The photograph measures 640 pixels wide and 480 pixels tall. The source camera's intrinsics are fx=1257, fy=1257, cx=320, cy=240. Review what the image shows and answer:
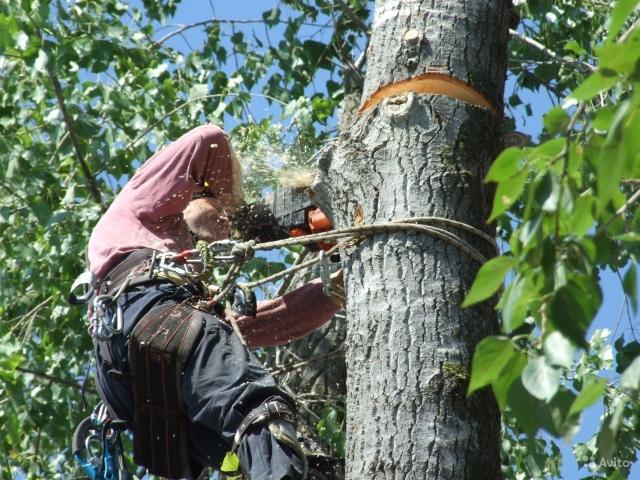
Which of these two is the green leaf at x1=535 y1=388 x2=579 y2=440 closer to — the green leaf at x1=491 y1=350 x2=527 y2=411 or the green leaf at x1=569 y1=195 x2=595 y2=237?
the green leaf at x1=491 y1=350 x2=527 y2=411

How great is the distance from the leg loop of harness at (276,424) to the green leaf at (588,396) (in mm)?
1355

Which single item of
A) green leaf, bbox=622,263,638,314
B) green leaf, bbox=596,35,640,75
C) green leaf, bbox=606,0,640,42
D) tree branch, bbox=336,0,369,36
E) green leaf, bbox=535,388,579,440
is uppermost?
tree branch, bbox=336,0,369,36

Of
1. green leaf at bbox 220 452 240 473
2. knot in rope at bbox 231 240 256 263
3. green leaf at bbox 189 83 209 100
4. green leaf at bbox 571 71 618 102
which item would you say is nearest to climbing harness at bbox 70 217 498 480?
knot in rope at bbox 231 240 256 263

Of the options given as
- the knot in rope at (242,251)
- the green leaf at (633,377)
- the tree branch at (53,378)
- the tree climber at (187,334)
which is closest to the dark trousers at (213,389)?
the tree climber at (187,334)

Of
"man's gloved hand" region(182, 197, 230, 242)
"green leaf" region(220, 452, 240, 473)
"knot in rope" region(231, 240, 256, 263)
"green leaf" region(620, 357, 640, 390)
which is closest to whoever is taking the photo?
"green leaf" region(620, 357, 640, 390)

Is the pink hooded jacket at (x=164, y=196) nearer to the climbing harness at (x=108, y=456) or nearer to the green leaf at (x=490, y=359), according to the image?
the climbing harness at (x=108, y=456)

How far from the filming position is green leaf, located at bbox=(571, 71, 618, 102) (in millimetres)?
1600

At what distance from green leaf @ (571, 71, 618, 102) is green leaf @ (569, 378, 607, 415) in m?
0.37

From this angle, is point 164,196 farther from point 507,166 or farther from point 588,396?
point 588,396

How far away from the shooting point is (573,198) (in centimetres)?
168

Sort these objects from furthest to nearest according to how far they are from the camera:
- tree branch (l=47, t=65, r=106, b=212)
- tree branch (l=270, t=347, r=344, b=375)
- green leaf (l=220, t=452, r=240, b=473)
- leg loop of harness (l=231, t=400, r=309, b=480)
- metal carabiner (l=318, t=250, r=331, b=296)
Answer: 1. tree branch (l=47, t=65, r=106, b=212)
2. tree branch (l=270, t=347, r=344, b=375)
3. metal carabiner (l=318, t=250, r=331, b=296)
4. leg loop of harness (l=231, t=400, r=309, b=480)
5. green leaf (l=220, t=452, r=240, b=473)

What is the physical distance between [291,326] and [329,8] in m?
2.52

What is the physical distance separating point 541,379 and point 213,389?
1511 millimetres

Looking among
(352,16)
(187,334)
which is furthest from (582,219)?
(352,16)
